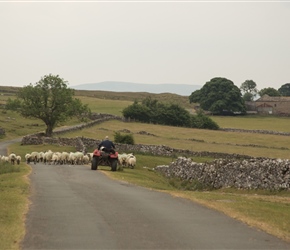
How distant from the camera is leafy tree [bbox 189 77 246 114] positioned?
154750 millimetres

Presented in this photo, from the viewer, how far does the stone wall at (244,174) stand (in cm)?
2686

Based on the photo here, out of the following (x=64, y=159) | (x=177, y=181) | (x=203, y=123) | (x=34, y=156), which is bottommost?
(x=177, y=181)

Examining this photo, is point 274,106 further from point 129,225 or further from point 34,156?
point 129,225

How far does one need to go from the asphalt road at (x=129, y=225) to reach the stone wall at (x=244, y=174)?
799 cm

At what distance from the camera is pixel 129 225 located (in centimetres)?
1421

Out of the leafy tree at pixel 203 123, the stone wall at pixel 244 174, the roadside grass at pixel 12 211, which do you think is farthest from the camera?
the leafy tree at pixel 203 123

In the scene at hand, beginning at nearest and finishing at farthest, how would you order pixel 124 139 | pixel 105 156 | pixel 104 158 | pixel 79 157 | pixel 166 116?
1. pixel 105 156
2. pixel 104 158
3. pixel 79 157
4. pixel 124 139
5. pixel 166 116

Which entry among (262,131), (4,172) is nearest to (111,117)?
(262,131)

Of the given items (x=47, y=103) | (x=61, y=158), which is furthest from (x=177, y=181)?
(x=47, y=103)

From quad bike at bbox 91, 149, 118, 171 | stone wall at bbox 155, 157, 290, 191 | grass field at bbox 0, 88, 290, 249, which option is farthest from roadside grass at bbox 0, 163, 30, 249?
stone wall at bbox 155, 157, 290, 191

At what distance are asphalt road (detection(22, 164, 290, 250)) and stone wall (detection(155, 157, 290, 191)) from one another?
799 centimetres

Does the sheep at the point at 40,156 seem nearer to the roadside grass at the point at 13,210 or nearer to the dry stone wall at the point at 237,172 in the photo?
the dry stone wall at the point at 237,172

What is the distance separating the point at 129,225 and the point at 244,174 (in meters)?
16.4

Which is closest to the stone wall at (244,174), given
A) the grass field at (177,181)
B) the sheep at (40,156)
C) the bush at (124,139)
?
the grass field at (177,181)
